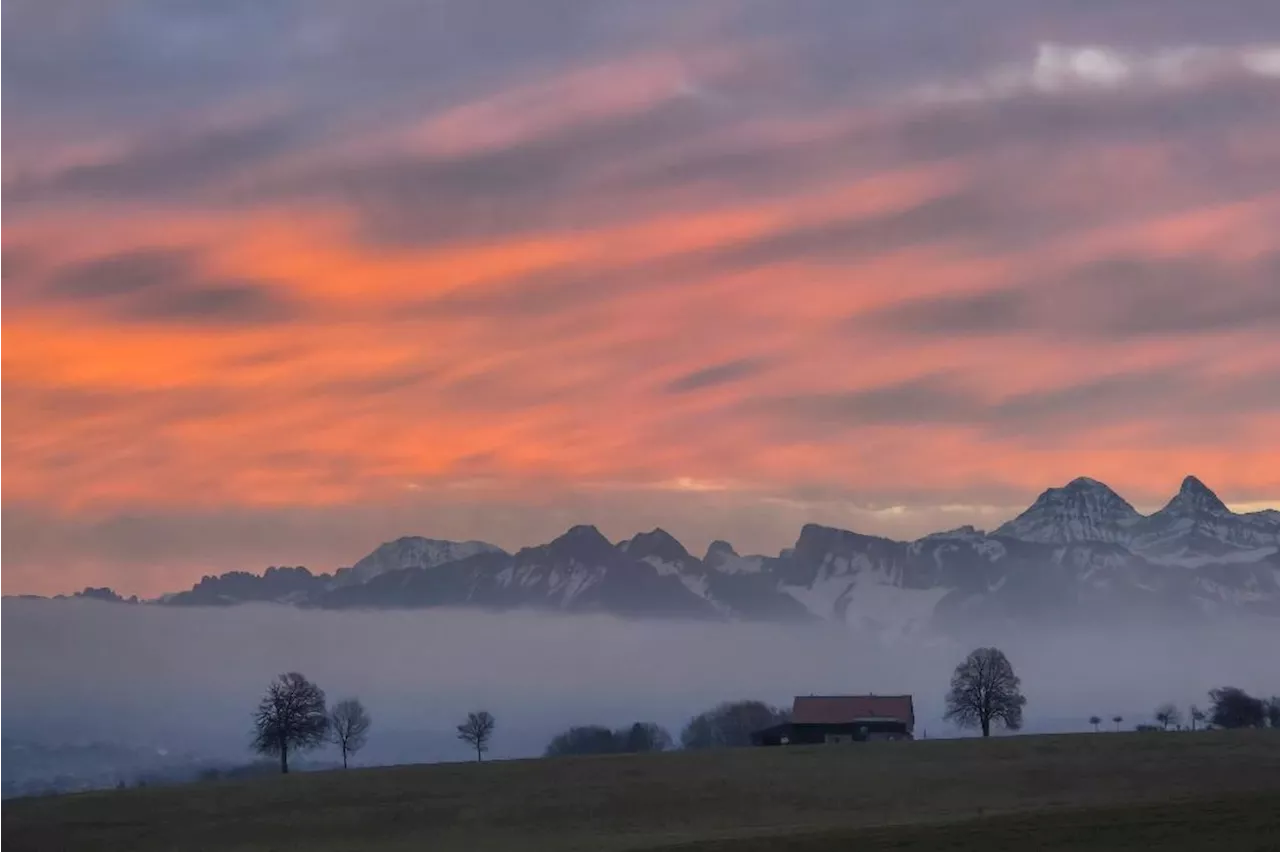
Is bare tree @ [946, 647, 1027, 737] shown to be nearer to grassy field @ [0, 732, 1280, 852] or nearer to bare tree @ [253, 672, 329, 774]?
grassy field @ [0, 732, 1280, 852]

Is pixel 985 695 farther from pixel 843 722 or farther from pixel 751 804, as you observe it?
pixel 751 804

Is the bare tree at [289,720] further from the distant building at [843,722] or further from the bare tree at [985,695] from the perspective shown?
the bare tree at [985,695]

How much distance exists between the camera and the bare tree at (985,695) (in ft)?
590

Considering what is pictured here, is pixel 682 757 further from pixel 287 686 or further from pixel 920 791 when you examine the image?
pixel 287 686

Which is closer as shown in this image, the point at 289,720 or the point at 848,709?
the point at 289,720

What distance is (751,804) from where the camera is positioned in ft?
331

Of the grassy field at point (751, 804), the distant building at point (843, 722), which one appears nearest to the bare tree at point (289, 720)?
the grassy field at point (751, 804)

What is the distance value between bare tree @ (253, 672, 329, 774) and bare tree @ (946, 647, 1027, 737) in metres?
67.5

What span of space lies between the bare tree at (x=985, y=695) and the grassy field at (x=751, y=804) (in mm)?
43295

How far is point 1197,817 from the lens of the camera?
69750 mm

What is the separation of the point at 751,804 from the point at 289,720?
7823cm

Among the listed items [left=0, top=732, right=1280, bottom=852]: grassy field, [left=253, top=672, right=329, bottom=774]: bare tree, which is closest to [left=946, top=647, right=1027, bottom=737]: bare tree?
[left=0, top=732, right=1280, bottom=852]: grassy field

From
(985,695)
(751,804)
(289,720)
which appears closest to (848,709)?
(985,695)

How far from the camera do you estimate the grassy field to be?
232ft
